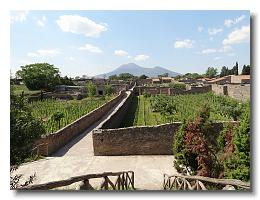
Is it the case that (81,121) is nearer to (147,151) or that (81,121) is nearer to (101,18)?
(147,151)

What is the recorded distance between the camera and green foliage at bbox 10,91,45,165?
4.72 meters

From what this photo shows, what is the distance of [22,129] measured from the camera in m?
4.71

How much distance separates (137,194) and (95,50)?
3.02m

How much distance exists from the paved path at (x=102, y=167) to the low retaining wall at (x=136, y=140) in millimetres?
325

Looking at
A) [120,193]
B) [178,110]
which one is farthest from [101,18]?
[178,110]

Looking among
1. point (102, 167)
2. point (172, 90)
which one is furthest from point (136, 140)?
point (172, 90)

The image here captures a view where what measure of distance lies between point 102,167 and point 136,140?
1755 millimetres

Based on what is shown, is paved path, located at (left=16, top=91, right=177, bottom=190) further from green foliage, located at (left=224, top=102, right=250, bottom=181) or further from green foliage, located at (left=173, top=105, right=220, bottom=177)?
green foliage, located at (left=224, top=102, right=250, bottom=181)

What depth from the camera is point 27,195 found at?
18.7 feet

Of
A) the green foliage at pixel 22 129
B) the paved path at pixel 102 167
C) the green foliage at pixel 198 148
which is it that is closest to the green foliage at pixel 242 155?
the green foliage at pixel 198 148

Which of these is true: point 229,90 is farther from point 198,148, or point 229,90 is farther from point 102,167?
point 102,167

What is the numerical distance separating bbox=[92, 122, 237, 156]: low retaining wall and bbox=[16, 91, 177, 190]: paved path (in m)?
0.33

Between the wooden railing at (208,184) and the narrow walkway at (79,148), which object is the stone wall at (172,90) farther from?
the wooden railing at (208,184)

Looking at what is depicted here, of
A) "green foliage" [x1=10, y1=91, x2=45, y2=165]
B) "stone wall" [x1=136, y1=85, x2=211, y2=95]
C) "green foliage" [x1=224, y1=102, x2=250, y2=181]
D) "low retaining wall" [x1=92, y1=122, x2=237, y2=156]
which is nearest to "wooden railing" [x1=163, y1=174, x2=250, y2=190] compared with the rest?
"green foliage" [x1=224, y1=102, x2=250, y2=181]
